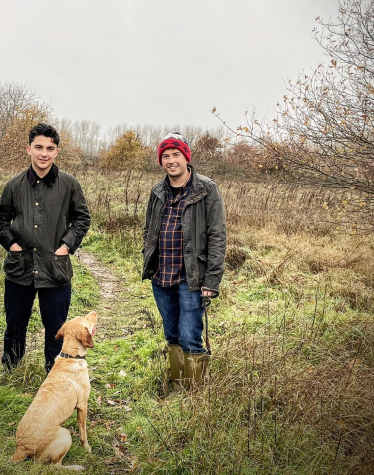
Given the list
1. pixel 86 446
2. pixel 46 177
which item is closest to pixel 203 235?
pixel 46 177

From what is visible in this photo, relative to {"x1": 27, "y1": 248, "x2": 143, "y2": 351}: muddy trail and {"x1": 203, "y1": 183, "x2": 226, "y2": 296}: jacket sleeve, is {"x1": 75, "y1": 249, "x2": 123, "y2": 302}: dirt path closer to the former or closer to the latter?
{"x1": 27, "y1": 248, "x2": 143, "y2": 351}: muddy trail

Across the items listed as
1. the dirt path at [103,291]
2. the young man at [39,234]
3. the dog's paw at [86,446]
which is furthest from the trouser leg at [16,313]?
the dog's paw at [86,446]

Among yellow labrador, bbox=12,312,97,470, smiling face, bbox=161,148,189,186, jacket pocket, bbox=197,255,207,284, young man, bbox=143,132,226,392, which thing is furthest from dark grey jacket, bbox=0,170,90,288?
jacket pocket, bbox=197,255,207,284

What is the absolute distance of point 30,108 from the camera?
16.0 metres

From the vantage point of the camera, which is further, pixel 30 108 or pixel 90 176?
pixel 90 176

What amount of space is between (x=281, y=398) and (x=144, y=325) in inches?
93.1

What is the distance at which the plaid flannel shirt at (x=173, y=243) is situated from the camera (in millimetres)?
2834

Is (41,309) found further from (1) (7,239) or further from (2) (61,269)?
(1) (7,239)

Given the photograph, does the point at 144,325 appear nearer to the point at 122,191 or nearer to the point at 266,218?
the point at 266,218

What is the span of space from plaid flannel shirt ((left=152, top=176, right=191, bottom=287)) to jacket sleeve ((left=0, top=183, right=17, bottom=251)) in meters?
1.26

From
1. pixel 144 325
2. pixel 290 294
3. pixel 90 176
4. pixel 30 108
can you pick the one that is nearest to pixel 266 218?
pixel 290 294

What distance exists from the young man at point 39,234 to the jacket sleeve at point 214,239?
118 centimetres

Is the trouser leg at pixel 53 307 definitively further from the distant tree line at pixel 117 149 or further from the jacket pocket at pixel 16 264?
the distant tree line at pixel 117 149

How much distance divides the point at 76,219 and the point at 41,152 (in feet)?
2.09
